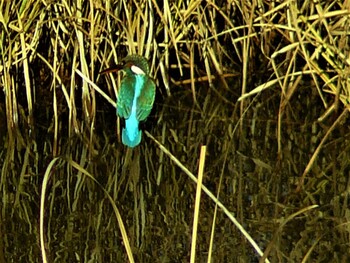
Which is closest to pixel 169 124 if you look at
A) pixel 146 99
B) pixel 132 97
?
pixel 146 99

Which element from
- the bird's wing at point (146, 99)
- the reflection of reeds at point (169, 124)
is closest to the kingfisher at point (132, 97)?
the bird's wing at point (146, 99)

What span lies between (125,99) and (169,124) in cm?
57

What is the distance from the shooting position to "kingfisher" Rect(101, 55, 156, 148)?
445cm

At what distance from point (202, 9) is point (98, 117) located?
2.59 feet

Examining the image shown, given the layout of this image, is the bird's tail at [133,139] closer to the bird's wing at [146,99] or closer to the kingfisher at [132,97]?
the kingfisher at [132,97]

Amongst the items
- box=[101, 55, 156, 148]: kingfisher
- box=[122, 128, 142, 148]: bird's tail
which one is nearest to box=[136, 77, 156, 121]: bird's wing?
box=[101, 55, 156, 148]: kingfisher

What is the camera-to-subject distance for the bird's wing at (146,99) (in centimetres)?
455

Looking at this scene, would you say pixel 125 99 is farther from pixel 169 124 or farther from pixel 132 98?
pixel 169 124

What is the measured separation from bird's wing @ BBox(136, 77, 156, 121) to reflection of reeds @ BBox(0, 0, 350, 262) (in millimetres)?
156

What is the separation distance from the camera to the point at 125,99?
4496 mm

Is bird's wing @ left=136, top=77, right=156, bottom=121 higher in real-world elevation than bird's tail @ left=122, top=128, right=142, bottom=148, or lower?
higher

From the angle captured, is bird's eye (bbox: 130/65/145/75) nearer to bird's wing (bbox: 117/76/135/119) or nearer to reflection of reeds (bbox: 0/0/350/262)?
bird's wing (bbox: 117/76/135/119)

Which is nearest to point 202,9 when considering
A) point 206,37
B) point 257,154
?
point 206,37

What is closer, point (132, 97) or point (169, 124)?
point (132, 97)
